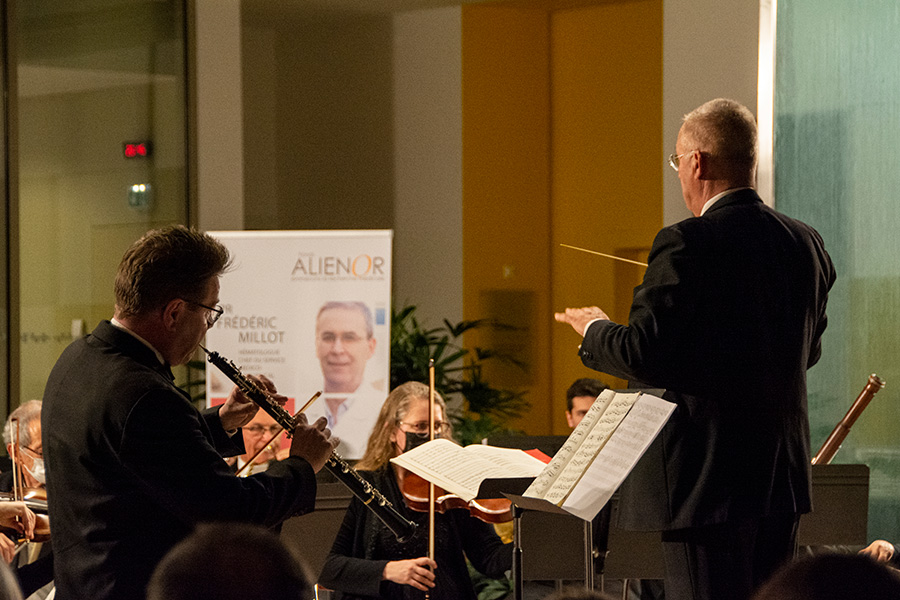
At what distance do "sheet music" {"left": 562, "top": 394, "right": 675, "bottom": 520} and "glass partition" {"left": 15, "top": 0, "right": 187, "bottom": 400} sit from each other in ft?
14.5

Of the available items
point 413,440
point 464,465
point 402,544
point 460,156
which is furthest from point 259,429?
point 460,156

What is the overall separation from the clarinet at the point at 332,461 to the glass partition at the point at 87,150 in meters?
3.90

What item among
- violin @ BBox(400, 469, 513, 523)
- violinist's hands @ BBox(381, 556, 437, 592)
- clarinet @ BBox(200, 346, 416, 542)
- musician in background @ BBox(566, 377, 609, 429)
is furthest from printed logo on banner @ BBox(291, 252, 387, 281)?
clarinet @ BBox(200, 346, 416, 542)

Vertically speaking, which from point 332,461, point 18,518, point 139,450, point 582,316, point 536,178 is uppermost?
point 536,178

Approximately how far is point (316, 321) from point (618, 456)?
11.4ft

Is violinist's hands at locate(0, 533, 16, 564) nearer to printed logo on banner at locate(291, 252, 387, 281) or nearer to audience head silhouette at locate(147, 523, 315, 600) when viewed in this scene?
audience head silhouette at locate(147, 523, 315, 600)

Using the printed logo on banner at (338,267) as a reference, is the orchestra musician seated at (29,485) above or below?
below

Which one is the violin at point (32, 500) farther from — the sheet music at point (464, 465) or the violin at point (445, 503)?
the violin at point (445, 503)

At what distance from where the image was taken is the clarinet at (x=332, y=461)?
206cm

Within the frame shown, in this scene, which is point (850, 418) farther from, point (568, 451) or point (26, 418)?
point (26, 418)

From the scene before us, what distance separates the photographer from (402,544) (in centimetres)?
345

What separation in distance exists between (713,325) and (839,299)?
2933mm

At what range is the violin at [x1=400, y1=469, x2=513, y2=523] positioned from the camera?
3.45 meters

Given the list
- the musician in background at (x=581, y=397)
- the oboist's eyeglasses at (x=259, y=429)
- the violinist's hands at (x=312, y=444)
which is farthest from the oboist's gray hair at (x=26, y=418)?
the violinist's hands at (x=312, y=444)
